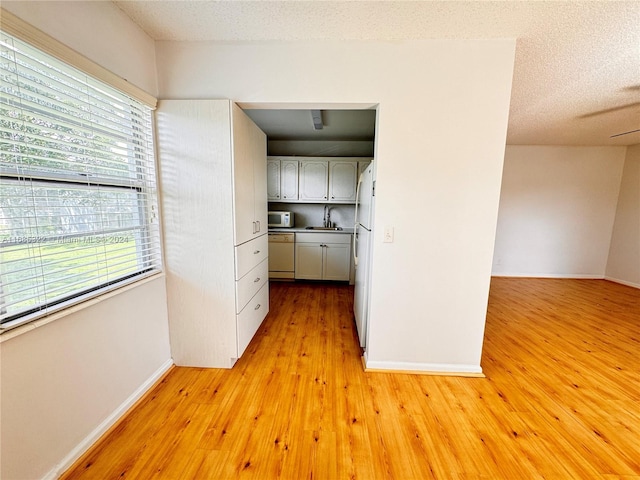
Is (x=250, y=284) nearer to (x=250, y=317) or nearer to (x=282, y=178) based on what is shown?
(x=250, y=317)

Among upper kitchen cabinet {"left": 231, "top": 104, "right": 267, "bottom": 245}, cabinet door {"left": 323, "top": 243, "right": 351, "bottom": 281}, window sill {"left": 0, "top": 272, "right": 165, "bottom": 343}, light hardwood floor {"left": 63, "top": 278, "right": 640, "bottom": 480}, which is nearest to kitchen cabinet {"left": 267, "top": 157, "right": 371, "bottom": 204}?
cabinet door {"left": 323, "top": 243, "right": 351, "bottom": 281}

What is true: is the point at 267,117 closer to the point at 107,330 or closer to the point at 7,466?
the point at 107,330

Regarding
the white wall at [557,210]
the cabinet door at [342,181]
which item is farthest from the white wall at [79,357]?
the white wall at [557,210]

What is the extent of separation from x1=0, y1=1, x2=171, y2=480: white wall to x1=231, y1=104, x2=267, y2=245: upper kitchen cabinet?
0.66 m

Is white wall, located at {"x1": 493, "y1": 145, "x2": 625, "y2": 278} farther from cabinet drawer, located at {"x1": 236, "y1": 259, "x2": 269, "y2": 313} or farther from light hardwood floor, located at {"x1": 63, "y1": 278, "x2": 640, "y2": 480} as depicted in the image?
cabinet drawer, located at {"x1": 236, "y1": 259, "x2": 269, "y2": 313}

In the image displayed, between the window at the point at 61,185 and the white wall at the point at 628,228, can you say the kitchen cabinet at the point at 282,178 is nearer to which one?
the window at the point at 61,185

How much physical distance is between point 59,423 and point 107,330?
0.43 metres

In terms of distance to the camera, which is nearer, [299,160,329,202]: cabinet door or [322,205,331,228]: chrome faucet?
[299,160,329,202]: cabinet door

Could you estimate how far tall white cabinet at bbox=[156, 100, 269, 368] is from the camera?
178cm

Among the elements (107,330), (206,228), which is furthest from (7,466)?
(206,228)

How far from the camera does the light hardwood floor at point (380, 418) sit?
126cm

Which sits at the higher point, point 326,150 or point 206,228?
point 326,150

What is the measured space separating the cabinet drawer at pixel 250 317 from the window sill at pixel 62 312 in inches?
30.2

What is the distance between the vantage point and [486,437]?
1439 mm
